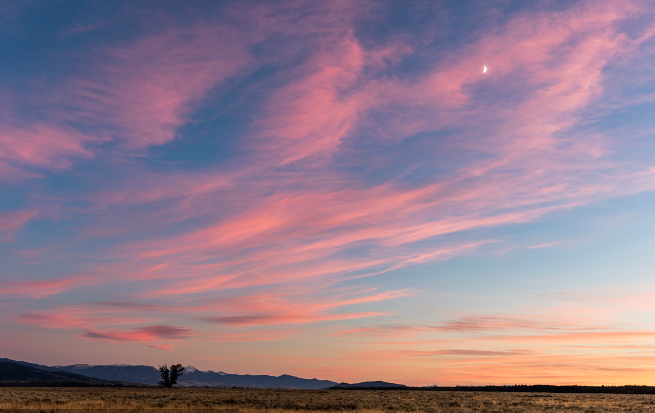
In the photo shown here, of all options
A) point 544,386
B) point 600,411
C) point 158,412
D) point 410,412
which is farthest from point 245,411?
point 544,386

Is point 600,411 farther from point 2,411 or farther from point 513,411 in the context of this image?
point 2,411

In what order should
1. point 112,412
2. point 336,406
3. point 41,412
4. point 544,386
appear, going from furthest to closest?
point 544,386, point 336,406, point 112,412, point 41,412

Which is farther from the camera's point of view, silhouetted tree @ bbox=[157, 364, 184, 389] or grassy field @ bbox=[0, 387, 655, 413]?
silhouetted tree @ bbox=[157, 364, 184, 389]

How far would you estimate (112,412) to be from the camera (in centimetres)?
3900

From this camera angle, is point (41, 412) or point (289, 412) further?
point (289, 412)

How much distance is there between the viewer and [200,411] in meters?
41.8

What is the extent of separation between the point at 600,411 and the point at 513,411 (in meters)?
7.75

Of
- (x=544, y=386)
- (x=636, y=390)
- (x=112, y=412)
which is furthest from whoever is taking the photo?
(x=544, y=386)

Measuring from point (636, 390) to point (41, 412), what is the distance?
11254 cm

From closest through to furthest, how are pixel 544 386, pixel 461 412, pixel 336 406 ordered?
1. pixel 461 412
2. pixel 336 406
3. pixel 544 386

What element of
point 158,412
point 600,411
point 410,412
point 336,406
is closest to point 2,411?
point 158,412

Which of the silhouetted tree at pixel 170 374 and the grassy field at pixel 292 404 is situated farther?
the silhouetted tree at pixel 170 374

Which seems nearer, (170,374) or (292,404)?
(292,404)

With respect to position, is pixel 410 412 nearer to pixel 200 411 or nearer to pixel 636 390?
pixel 200 411
